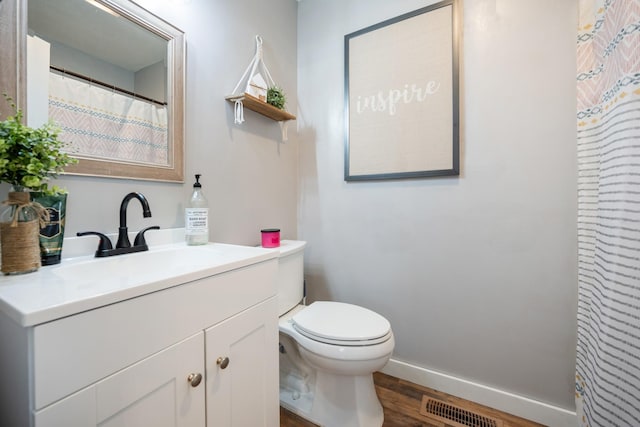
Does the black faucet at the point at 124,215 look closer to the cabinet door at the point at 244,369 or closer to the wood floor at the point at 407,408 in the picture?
→ the cabinet door at the point at 244,369

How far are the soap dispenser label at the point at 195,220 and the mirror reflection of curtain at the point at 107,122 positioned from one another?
24cm

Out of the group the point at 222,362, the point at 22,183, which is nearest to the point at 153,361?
the point at 222,362

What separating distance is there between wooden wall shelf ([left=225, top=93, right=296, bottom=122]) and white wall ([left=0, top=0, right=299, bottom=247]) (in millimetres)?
42

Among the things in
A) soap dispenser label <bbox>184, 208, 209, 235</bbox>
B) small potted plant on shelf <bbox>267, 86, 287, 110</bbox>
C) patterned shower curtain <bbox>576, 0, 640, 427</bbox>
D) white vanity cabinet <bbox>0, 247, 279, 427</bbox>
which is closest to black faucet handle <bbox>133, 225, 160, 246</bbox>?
soap dispenser label <bbox>184, 208, 209, 235</bbox>

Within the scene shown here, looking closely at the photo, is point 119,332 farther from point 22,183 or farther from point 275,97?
point 275,97

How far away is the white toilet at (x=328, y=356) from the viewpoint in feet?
3.62

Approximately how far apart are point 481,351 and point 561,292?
0.48 metres

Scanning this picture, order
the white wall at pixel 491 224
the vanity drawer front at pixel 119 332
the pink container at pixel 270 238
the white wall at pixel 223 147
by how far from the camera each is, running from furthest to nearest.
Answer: the pink container at pixel 270 238, the white wall at pixel 491 224, the white wall at pixel 223 147, the vanity drawer front at pixel 119 332

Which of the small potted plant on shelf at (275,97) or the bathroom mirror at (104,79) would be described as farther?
the small potted plant on shelf at (275,97)

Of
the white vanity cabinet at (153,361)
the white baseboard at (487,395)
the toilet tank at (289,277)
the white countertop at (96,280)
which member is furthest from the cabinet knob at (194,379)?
the white baseboard at (487,395)

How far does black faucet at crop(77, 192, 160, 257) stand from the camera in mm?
922

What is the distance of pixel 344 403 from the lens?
1215mm

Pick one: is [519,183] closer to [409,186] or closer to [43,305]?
[409,186]

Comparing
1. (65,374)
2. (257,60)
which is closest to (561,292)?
(65,374)
